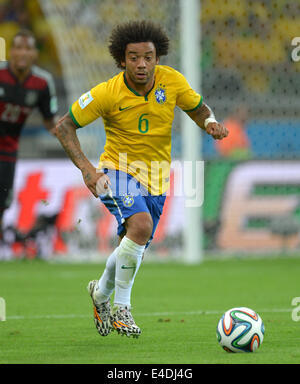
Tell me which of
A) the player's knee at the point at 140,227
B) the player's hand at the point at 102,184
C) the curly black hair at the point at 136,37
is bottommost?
the player's knee at the point at 140,227

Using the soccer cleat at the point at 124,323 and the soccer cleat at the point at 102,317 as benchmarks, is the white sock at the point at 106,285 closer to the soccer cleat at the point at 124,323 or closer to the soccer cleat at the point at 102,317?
the soccer cleat at the point at 102,317

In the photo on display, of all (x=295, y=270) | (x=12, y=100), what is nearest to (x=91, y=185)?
(x=12, y=100)

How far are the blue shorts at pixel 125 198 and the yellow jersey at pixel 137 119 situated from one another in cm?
5

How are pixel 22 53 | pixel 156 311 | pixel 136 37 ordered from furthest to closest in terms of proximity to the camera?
pixel 22 53 → pixel 156 311 → pixel 136 37

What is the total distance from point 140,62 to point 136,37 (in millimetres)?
237

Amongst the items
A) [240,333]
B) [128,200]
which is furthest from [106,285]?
[240,333]

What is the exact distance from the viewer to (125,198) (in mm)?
6168

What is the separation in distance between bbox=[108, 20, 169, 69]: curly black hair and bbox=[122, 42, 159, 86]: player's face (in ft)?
0.23

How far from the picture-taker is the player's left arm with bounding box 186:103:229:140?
628 cm

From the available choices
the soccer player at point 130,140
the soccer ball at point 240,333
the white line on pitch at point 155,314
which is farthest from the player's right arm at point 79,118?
the white line on pitch at point 155,314

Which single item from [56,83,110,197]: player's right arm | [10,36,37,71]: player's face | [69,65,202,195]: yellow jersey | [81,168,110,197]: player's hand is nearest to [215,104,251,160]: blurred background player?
[10,36,37,71]: player's face

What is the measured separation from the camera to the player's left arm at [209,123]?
6.28 metres

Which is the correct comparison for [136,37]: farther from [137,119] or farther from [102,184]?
[102,184]
